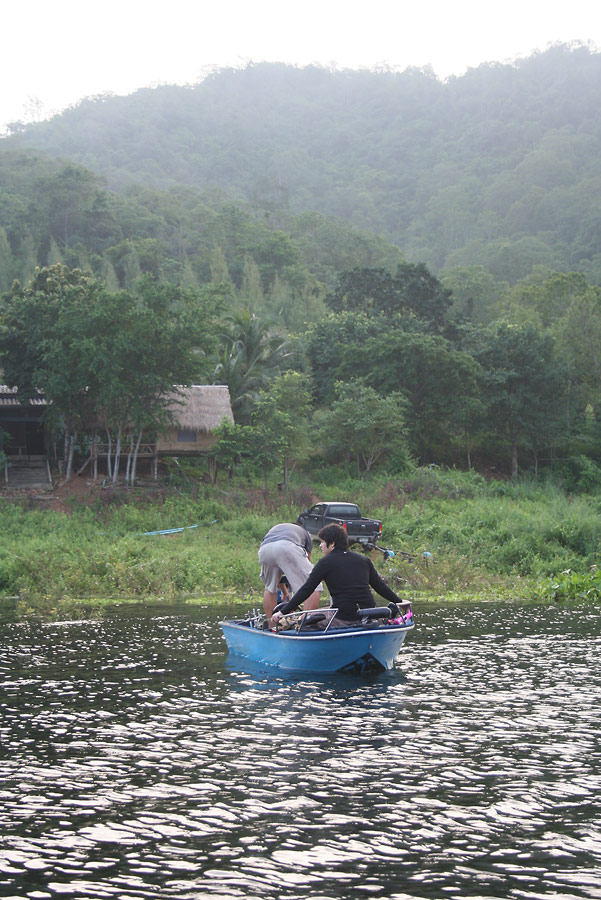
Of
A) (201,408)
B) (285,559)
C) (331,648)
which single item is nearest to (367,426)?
(201,408)

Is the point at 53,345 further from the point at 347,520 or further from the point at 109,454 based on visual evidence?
the point at 347,520

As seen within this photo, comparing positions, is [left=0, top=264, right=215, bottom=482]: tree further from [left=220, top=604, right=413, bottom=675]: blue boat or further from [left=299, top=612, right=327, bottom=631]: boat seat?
[left=299, top=612, right=327, bottom=631]: boat seat

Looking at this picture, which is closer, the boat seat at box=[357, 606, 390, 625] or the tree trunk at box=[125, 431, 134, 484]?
the boat seat at box=[357, 606, 390, 625]

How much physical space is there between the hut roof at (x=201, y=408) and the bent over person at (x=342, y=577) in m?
28.8

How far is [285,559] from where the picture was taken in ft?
50.0

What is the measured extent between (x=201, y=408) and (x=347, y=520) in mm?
13789

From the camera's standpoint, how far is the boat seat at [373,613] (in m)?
13.5

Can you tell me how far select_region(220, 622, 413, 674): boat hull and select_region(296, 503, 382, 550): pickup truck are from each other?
16.1 m

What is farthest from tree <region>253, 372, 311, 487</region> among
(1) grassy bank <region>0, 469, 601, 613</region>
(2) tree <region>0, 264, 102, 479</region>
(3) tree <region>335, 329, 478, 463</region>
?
(2) tree <region>0, 264, 102, 479</region>

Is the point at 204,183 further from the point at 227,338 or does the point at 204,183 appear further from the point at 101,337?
the point at 101,337

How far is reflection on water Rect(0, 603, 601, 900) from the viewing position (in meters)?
6.52

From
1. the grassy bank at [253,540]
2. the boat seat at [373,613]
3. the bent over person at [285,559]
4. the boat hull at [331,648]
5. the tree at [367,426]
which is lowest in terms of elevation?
the grassy bank at [253,540]

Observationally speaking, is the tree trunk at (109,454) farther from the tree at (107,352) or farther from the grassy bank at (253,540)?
the grassy bank at (253,540)

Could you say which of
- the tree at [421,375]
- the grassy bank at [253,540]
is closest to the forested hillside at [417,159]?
the tree at [421,375]
